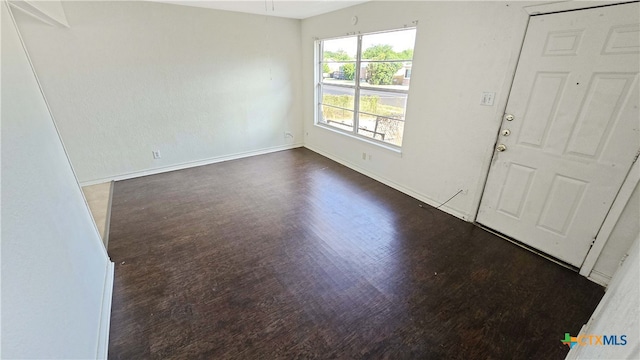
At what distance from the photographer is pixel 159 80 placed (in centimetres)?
377

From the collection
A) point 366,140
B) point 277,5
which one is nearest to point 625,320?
point 366,140

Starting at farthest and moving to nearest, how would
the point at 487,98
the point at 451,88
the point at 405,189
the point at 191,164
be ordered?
the point at 191,164, the point at 405,189, the point at 451,88, the point at 487,98

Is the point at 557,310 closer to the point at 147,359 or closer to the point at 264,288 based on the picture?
the point at 264,288

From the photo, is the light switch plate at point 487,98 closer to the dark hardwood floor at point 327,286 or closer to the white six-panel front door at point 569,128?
the white six-panel front door at point 569,128

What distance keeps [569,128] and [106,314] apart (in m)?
3.55

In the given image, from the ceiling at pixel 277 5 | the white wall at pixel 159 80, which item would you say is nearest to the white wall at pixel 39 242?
the white wall at pixel 159 80

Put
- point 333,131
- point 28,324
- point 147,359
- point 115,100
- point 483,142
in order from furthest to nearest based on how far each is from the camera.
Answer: point 333,131 < point 115,100 < point 483,142 < point 147,359 < point 28,324

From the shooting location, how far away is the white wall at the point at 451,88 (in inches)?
91.5

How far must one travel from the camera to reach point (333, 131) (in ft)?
15.2

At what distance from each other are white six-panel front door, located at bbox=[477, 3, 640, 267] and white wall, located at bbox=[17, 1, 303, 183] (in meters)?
3.68

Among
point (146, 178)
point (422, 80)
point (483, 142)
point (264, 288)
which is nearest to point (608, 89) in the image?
point (483, 142)

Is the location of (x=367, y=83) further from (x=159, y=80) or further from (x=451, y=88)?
(x=159, y=80)

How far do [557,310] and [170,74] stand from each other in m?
4.91

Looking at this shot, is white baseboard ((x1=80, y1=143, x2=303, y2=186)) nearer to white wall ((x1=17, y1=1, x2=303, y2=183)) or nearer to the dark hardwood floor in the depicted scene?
white wall ((x1=17, y1=1, x2=303, y2=183))
